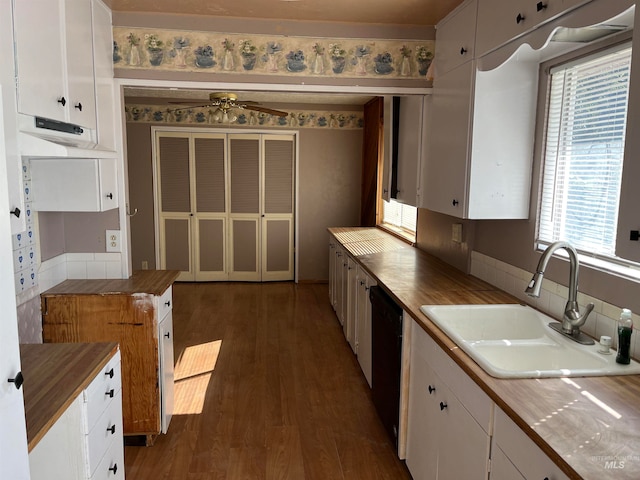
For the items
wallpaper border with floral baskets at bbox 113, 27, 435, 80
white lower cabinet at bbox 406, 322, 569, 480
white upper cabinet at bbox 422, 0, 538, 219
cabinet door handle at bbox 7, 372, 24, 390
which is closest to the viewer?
cabinet door handle at bbox 7, 372, 24, 390

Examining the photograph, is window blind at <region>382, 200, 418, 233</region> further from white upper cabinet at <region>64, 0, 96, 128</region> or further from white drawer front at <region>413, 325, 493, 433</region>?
white upper cabinet at <region>64, 0, 96, 128</region>

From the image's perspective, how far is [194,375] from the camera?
3.71m


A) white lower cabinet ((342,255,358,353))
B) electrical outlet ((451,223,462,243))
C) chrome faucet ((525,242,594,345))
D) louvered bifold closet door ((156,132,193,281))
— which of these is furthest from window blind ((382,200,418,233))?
louvered bifold closet door ((156,132,193,281))

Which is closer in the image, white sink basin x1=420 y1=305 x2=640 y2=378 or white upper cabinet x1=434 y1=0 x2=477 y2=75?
white sink basin x1=420 y1=305 x2=640 y2=378

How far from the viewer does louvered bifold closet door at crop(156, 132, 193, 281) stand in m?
6.49

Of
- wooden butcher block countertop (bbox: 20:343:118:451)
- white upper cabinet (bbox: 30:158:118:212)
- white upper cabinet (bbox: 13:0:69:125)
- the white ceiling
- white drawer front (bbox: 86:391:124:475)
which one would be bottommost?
white drawer front (bbox: 86:391:124:475)

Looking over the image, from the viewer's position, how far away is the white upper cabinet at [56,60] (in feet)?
5.86

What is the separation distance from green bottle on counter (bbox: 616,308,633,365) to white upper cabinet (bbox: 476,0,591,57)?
1.05 m

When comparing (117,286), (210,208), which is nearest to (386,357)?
(117,286)

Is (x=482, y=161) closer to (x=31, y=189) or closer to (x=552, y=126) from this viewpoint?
(x=552, y=126)

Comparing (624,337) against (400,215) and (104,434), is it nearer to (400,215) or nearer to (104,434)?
(104,434)

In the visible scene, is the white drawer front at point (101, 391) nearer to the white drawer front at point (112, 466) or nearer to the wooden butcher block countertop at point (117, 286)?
the white drawer front at point (112, 466)

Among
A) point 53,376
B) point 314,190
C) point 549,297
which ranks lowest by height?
point 53,376

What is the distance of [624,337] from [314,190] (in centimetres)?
529
